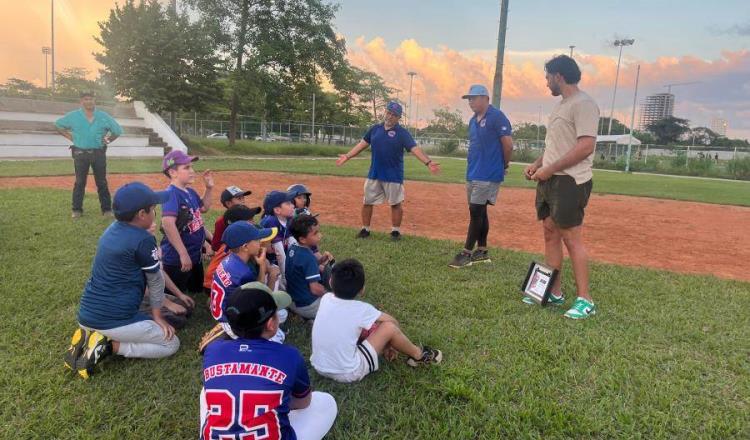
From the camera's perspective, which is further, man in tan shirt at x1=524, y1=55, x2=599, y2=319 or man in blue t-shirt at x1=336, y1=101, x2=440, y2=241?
man in blue t-shirt at x1=336, y1=101, x2=440, y2=241

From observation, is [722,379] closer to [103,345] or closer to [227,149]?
[103,345]

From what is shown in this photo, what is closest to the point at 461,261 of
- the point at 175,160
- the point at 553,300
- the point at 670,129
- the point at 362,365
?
the point at 553,300

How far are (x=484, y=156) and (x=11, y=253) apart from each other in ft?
17.8

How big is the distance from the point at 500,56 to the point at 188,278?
13.0 m

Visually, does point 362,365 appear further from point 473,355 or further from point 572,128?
point 572,128

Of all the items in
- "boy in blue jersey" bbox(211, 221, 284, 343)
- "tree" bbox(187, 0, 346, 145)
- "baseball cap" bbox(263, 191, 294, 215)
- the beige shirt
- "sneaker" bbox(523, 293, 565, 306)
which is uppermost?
"tree" bbox(187, 0, 346, 145)

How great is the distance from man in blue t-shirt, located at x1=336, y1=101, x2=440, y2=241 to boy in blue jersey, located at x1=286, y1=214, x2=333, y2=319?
302cm

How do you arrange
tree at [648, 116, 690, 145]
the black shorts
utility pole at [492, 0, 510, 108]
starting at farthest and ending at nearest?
tree at [648, 116, 690, 145] → utility pole at [492, 0, 510, 108] → the black shorts

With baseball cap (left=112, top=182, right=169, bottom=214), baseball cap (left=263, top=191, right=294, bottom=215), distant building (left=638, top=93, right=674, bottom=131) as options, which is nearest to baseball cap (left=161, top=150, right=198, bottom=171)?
baseball cap (left=263, top=191, right=294, bottom=215)

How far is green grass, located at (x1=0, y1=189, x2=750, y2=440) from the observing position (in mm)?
2660

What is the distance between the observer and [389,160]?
6.82 m

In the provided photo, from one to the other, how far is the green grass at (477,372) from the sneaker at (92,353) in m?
0.08

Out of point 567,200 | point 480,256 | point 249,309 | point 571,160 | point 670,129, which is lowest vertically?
point 480,256

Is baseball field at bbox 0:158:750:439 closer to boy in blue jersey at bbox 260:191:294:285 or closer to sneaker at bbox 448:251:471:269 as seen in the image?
sneaker at bbox 448:251:471:269
